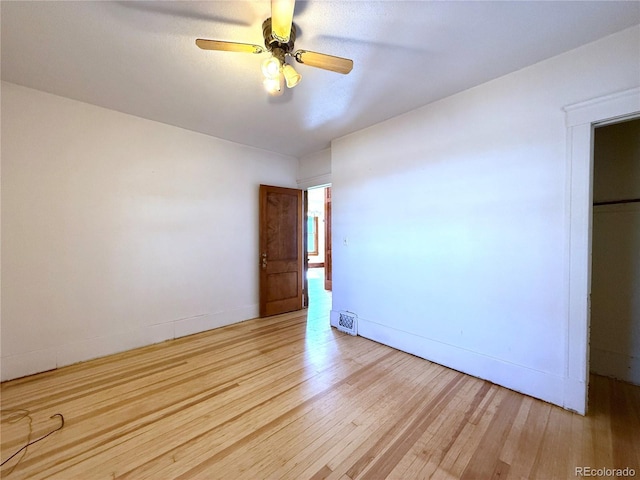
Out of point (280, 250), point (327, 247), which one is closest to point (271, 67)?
point (280, 250)

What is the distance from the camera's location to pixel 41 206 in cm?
242

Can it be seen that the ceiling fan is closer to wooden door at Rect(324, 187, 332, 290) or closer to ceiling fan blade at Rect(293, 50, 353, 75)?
ceiling fan blade at Rect(293, 50, 353, 75)

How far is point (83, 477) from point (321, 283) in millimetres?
5851

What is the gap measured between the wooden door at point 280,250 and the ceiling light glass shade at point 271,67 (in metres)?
2.39

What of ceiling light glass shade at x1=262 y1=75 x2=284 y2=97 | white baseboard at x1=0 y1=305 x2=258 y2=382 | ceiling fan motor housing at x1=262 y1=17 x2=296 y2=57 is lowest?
white baseboard at x1=0 y1=305 x2=258 y2=382

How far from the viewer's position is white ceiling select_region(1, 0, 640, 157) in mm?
1533

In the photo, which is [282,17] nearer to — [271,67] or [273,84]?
[271,67]

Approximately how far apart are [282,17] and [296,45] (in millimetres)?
531

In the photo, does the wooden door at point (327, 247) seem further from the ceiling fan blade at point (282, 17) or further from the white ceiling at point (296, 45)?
the ceiling fan blade at point (282, 17)

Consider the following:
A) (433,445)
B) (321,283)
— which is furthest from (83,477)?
(321,283)

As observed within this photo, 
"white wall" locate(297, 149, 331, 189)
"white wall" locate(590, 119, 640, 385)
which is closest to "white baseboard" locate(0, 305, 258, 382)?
"white wall" locate(297, 149, 331, 189)

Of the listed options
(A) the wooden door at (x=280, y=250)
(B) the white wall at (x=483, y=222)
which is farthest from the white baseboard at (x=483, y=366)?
(A) the wooden door at (x=280, y=250)

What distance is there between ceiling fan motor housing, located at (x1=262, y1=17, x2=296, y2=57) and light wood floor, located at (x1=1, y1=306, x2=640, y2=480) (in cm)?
253

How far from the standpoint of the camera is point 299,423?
5.68ft
